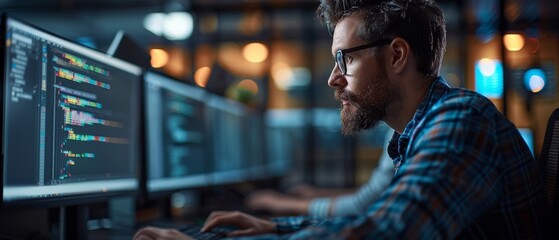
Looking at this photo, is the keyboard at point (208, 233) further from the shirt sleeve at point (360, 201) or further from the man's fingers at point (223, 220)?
the shirt sleeve at point (360, 201)

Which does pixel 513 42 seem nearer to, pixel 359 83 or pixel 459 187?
pixel 359 83

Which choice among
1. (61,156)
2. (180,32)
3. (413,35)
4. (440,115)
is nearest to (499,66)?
(413,35)

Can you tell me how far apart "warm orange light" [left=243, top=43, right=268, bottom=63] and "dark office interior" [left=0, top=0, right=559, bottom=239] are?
42 centimetres

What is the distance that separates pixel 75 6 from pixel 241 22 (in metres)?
2.92

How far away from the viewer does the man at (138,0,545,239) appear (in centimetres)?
84

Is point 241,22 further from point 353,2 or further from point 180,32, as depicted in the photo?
point 353,2

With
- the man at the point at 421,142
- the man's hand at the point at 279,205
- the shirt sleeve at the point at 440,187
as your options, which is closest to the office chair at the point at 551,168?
the man at the point at 421,142

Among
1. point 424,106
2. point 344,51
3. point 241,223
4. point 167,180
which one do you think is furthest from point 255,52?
point 424,106

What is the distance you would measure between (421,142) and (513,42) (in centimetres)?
251

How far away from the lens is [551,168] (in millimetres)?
1234

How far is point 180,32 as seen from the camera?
261 inches

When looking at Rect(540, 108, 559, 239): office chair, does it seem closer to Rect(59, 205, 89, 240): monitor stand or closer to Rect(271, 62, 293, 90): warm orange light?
Rect(59, 205, 89, 240): monitor stand

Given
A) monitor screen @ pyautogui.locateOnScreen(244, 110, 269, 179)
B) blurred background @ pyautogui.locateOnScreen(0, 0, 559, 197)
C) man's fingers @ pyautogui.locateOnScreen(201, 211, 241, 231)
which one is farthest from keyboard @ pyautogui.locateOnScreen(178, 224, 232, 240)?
monitor screen @ pyautogui.locateOnScreen(244, 110, 269, 179)

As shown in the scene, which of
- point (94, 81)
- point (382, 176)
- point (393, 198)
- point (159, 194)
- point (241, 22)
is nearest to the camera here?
point (393, 198)
